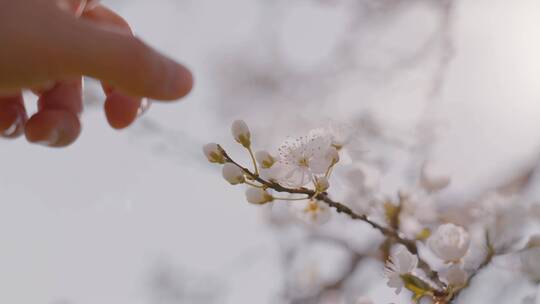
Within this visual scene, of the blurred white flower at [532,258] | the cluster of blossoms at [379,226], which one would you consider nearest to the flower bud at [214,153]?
the cluster of blossoms at [379,226]

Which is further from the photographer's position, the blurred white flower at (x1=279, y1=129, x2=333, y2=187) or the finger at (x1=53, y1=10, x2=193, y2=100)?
the blurred white flower at (x1=279, y1=129, x2=333, y2=187)

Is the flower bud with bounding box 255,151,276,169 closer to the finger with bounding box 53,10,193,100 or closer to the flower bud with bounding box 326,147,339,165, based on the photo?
the flower bud with bounding box 326,147,339,165

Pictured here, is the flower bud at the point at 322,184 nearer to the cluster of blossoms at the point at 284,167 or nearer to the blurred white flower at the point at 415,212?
the cluster of blossoms at the point at 284,167

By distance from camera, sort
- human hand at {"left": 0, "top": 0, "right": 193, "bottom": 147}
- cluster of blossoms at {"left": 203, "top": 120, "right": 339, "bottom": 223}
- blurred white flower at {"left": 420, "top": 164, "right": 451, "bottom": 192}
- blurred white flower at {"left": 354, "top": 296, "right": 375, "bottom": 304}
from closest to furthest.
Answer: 1. human hand at {"left": 0, "top": 0, "right": 193, "bottom": 147}
2. cluster of blossoms at {"left": 203, "top": 120, "right": 339, "bottom": 223}
3. blurred white flower at {"left": 354, "top": 296, "right": 375, "bottom": 304}
4. blurred white flower at {"left": 420, "top": 164, "right": 451, "bottom": 192}

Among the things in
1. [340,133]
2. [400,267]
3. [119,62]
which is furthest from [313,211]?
[119,62]

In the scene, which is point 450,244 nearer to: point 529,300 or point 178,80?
point 529,300

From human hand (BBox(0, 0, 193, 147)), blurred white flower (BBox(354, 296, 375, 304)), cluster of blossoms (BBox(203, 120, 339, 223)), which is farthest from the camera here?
blurred white flower (BBox(354, 296, 375, 304))

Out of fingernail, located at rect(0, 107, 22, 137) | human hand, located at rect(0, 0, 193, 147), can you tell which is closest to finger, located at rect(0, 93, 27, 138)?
fingernail, located at rect(0, 107, 22, 137)
